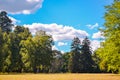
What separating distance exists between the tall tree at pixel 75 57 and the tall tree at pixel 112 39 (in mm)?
89273

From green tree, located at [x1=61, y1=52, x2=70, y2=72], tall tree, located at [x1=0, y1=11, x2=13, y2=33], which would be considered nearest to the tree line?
tall tree, located at [x1=0, y1=11, x2=13, y2=33]

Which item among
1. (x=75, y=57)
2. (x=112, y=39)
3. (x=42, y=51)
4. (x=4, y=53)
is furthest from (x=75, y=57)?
(x=112, y=39)

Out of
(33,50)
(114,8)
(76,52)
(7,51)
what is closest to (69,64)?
(76,52)

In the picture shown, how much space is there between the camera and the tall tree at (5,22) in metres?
115

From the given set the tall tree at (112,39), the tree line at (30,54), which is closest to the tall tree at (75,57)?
the tree line at (30,54)

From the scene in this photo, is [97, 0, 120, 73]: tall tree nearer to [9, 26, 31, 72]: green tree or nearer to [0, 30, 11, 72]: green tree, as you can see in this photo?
[0, 30, 11, 72]: green tree

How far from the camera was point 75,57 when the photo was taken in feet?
436

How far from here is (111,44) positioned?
3700cm

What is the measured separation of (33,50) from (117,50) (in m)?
69.4

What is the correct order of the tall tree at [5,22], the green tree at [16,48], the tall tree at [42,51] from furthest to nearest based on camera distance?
the tall tree at [5,22] → the tall tree at [42,51] → the green tree at [16,48]

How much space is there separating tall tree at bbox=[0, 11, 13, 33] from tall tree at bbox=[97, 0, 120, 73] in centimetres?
7858

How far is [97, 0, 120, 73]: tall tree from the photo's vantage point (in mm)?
36562

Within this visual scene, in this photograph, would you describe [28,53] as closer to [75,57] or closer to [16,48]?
[16,48]

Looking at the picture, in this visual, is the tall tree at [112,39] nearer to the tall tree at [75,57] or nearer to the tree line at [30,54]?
the tree line at [30,54]
